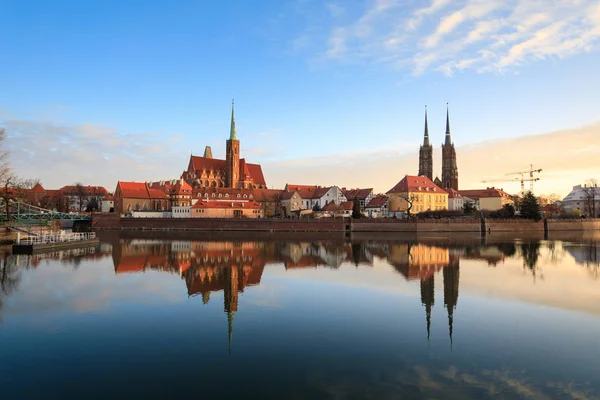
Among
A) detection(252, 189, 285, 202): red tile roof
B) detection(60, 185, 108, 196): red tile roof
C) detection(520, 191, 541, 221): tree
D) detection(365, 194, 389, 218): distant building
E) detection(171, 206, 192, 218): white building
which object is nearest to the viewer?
detection(520, 191, 541, 221): tree

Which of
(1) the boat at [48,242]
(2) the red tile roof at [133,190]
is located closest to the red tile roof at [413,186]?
(2) the red tile roof at [133,190]

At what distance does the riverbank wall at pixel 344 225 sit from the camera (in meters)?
64.0

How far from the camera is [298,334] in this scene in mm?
12523

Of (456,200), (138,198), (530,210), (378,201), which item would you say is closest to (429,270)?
(530,210)

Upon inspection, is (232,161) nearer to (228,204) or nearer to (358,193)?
(228,204)

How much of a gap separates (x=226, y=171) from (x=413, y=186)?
41.9 meters

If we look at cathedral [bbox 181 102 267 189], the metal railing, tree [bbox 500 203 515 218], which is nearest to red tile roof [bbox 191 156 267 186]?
cathedral [bbox 181 102 267 189]

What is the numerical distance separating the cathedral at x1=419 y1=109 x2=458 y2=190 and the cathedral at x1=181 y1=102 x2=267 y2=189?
4815cm

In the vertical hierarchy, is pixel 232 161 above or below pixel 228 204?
above

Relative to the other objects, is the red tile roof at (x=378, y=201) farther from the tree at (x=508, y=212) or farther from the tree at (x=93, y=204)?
the tree at (x=93, y=204)

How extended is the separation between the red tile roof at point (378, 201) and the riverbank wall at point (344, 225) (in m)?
20.7

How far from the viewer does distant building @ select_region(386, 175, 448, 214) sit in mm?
80750

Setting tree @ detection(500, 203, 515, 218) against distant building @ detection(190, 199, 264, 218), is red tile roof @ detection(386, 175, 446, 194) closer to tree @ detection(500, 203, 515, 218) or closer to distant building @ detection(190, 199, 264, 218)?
tree @ detection(500, 203, 515, 218)

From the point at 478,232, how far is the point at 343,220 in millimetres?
18909
